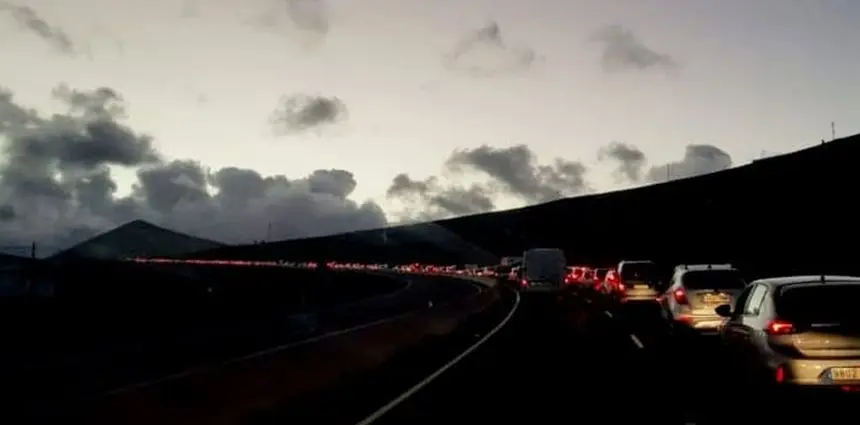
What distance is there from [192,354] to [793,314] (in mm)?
23639

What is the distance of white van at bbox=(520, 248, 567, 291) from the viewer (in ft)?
196

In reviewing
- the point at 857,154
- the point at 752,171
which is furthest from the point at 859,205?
the point at 752,171

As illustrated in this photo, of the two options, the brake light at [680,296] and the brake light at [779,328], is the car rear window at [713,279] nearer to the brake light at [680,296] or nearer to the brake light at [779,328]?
the brake light at [680,296]

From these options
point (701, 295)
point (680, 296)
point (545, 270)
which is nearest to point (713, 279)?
point (701, 295)

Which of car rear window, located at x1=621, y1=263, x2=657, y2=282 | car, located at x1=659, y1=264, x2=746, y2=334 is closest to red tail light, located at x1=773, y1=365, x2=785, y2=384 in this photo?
car, located at x1=659, y1=264, x2=746, y2=334

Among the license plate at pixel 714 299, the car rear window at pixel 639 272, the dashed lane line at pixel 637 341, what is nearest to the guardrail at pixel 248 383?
the dashed lane line at pixel 637 341

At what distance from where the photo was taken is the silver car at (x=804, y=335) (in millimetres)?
11680

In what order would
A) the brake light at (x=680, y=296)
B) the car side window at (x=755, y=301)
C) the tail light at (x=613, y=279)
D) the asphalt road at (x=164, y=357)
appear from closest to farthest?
the car side window at (x=755, y=301) < the asphalt road at (x=164, y=357) < the brake light at (x=680, y=296) < the tail light at (x=613, y=279)

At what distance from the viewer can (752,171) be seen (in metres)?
113

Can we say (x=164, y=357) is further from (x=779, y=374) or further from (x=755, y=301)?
(x=779, y=374)

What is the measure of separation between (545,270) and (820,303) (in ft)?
157

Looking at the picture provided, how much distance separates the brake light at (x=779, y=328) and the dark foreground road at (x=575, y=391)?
0.76 metres

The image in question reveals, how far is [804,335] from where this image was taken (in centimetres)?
1186

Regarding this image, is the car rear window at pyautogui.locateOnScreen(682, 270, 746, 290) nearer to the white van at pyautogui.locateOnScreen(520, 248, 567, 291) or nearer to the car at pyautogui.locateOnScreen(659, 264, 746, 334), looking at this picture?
the car at pyautogui.locateOnScreen(659, 264, 746, 334)
